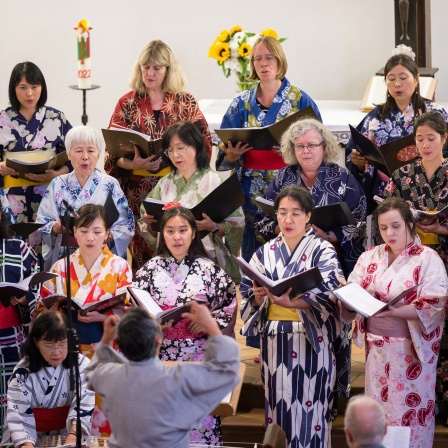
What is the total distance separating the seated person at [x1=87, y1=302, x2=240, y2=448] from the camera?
134 inches

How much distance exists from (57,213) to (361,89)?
132 inches

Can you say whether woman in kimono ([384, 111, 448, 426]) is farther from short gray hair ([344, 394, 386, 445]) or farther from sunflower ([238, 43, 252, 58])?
sunflower ([238, 43, 252, 58])

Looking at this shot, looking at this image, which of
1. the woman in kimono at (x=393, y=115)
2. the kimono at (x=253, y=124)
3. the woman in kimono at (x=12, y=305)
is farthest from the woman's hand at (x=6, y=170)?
the woman in kimono at (x=393, y=115)

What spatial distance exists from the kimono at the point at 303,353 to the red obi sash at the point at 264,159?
101cm

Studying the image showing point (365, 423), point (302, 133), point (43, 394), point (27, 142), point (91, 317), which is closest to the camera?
point (365, 423)

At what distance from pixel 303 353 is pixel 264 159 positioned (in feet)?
4.42

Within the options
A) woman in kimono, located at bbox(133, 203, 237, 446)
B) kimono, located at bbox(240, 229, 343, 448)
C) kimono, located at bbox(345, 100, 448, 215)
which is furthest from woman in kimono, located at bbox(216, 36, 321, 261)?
kimono, located at bbox(240, 229, 343, 448)

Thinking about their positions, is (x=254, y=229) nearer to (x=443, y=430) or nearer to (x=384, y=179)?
(x=384, y=179)

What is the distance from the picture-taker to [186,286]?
4.89 metres

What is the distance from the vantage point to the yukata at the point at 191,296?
484 centimetres

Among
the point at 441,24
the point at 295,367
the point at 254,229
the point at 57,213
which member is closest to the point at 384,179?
the point at 254,229

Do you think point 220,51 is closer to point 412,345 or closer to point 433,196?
point 433,196

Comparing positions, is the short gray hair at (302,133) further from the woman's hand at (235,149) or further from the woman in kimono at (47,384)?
the woman in kimono at (47,384)

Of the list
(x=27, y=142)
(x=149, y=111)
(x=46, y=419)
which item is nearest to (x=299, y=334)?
(x=46, y=419)
